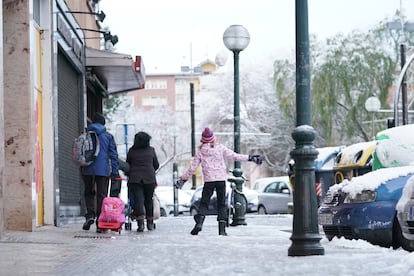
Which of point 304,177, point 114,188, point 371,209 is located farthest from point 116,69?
point 304,177

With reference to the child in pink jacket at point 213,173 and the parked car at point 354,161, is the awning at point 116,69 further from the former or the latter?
the child in pink jacket at point 213,173

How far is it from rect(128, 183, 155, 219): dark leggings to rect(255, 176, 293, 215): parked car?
71.0 feet

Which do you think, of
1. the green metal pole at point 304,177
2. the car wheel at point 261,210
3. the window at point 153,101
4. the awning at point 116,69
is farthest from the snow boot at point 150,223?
the window at point 153,101

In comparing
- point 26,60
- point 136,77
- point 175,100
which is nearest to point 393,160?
point 26,60

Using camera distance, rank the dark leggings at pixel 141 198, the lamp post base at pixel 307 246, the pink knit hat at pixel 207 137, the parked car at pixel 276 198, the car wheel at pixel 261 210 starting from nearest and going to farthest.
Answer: the lamp post base at pixel 307 246 < the pink knit hat at pixel 207 137 < the dark leggings at pixel 141 198 < the parked car at pixel 276 198 < the car wheel at pixel 261 210

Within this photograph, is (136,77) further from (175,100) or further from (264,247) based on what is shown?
(175,100)

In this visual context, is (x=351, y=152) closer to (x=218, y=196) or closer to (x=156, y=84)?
(x=218, y=196)

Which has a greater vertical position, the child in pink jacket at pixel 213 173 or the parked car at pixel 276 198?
the child in pink jacket at pixel 213 173

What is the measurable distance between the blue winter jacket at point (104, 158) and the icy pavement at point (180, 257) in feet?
4.97

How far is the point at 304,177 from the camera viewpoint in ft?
34.6

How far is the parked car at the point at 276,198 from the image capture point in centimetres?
4012

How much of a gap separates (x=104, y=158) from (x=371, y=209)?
5.47 metres

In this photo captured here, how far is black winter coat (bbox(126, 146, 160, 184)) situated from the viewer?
1791 cm

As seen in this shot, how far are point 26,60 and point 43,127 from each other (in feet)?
9.12
